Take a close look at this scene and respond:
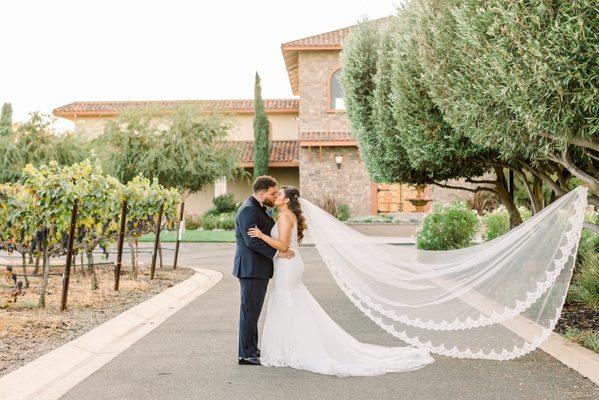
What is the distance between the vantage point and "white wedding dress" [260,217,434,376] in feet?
21.8

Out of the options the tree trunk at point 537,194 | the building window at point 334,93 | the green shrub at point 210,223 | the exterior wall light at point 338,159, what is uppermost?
the building window at point 334,93

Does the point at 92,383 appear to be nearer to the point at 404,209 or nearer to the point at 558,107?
the point at 558,107

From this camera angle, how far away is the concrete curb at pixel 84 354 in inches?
230

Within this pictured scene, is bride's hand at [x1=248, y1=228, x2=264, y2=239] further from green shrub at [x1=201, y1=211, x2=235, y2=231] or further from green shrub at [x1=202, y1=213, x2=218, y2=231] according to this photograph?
green shrub at [x1=202, y1=213, x2=218, y2=231]

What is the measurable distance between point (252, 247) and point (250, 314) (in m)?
0.72

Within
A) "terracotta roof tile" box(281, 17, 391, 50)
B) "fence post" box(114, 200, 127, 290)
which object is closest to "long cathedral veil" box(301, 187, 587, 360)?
"fence post" box(114, 200, 127, 290)

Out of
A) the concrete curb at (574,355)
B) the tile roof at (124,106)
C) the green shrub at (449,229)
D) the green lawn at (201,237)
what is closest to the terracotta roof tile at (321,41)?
the tile roof at (124,106)

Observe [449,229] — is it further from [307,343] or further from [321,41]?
[321,41]

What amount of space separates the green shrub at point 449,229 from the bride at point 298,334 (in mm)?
8616

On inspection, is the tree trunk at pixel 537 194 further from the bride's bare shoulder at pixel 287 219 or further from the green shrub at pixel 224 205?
the green shrub at pixel 224 205

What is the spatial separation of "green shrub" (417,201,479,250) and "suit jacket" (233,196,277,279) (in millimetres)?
9108

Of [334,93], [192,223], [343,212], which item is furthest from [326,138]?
[192,223]

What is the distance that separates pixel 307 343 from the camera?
683cm

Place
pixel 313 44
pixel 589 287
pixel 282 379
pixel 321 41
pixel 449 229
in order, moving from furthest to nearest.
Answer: pixel 321 41
pixel 313 44
pixel 449 229
pixel 589 287
pixel 282 379
